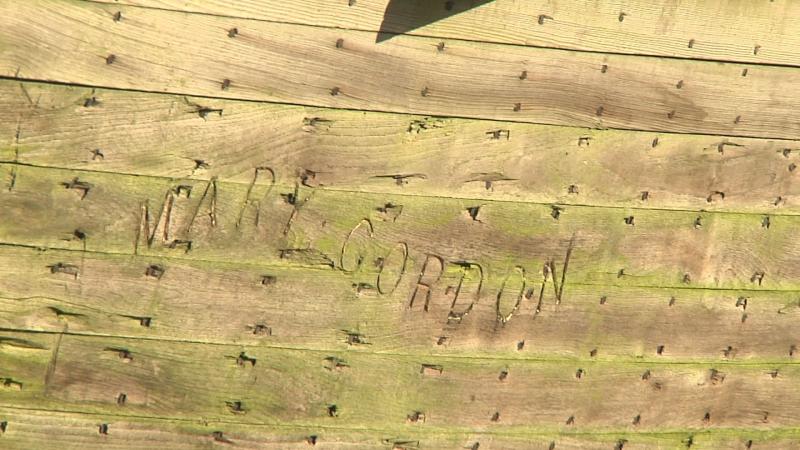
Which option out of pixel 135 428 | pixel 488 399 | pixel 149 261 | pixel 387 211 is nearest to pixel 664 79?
pixel 387 211

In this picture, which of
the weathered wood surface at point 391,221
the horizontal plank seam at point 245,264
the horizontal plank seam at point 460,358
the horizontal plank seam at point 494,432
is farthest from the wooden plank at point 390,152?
the horizontal plank seam at point 494,432

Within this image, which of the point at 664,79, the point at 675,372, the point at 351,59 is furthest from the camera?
the point at 675,372

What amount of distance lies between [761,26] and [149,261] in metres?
3.69

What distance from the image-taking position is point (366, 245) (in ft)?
13.8

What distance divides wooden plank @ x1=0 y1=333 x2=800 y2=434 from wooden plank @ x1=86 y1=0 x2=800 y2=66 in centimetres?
185

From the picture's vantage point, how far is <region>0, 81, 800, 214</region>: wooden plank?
3883 millimetres

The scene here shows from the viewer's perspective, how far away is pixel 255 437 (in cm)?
433

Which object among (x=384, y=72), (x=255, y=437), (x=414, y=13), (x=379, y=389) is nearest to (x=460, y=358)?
(x=379, y=389)

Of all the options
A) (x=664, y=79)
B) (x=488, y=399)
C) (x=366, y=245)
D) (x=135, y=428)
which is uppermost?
(x=664, y=79)

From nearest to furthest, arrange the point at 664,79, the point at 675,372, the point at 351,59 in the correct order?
the point at 351,59
the point at 664,79
the point at 675,372

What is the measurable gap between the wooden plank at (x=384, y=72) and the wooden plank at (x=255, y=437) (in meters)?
1.87

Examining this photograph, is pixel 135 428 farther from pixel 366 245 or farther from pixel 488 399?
pixel 488 399

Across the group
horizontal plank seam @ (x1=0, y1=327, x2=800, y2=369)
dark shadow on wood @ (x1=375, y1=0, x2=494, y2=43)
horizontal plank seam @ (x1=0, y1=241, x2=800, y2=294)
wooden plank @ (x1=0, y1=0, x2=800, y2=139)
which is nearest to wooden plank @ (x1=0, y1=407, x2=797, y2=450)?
horizontal plank seam @ (x1=0, y1=327, x2=800, y2=369)

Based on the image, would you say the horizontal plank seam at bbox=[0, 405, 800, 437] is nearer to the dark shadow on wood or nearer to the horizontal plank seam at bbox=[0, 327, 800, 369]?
the horizontal plank seam at bbox=[0, 327, 800, 369]
